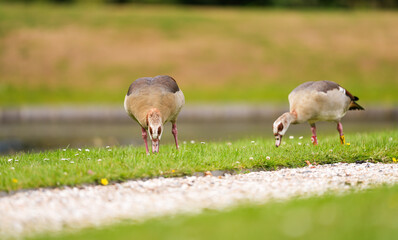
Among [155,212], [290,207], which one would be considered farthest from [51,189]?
[290,207]

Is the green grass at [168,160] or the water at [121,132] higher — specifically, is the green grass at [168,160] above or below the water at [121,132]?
above

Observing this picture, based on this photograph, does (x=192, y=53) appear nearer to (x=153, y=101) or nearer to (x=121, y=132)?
(x=121, y=132)

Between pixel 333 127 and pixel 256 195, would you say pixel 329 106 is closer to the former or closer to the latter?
pixel 256 195

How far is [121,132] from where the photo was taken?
75.9ft

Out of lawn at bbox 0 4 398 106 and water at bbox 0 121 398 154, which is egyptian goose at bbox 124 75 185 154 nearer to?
water at bbox 0 121 398 154

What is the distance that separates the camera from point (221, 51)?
42.6m

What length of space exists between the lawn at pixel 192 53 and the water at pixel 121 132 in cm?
832

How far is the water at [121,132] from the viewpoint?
1970 centimetres

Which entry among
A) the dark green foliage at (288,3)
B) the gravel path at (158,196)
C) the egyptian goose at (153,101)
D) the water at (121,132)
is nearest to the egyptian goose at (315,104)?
the egyptian goose at (153,101)

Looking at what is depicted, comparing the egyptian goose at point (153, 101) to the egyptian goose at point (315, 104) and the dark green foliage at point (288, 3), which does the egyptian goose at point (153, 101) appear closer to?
the egyptian goose at point (315, 104)

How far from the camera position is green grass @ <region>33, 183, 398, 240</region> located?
5535mm

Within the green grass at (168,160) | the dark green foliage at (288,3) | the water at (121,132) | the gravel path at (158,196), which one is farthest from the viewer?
the dark green foliage at (288,3)

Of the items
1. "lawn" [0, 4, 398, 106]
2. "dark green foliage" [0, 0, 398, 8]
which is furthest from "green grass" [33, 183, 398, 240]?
"dark green foliage" [0, 0, 398, 8]

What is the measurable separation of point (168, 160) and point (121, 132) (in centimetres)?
1360
